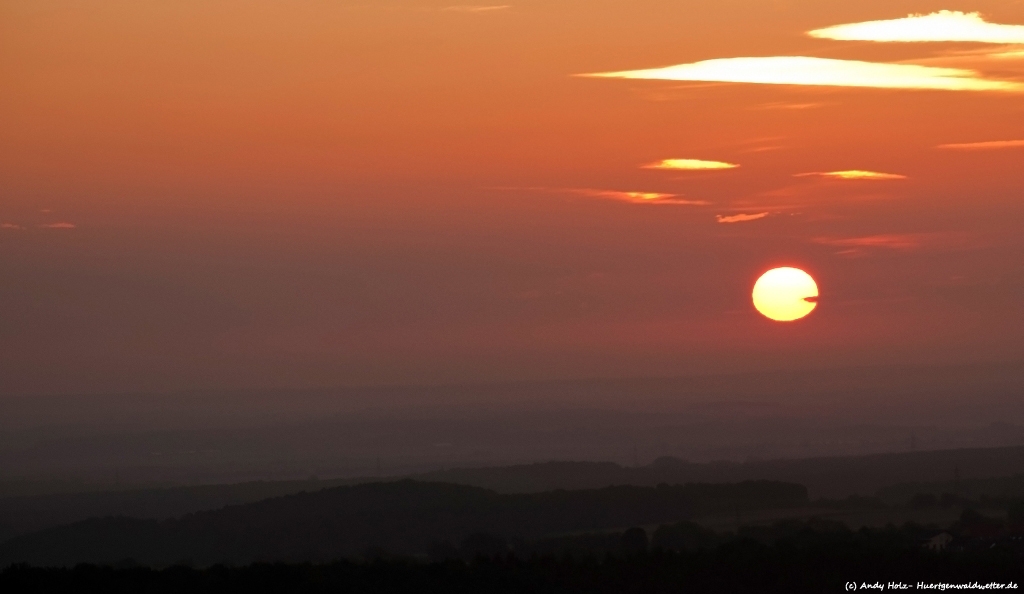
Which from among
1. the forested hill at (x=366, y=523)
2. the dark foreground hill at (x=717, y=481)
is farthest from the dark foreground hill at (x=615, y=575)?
the dark foreground hill at (x=717, y=481)

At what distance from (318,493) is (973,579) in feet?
357

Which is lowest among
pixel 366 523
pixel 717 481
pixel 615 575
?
pixel 615 575

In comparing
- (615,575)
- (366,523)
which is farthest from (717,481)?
(615,575)

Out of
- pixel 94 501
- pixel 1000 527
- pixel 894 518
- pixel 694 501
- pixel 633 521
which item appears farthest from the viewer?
pixel 94 501

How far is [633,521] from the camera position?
416 feet

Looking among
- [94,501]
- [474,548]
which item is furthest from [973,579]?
[94,501]

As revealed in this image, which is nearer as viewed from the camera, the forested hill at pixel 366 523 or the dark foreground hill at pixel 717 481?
the forested hill at pixel 366 523

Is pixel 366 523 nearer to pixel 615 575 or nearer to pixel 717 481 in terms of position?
pixel 717 481

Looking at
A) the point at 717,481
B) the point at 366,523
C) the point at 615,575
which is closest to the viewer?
the point at 615,575

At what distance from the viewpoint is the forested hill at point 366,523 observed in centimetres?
12756

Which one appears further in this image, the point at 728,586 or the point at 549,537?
the point at 549,537

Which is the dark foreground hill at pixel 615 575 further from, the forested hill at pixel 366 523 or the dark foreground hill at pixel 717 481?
the dark foreground hill at pixel 717 481

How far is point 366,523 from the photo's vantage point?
458ft

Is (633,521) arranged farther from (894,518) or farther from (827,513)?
(894,518)
